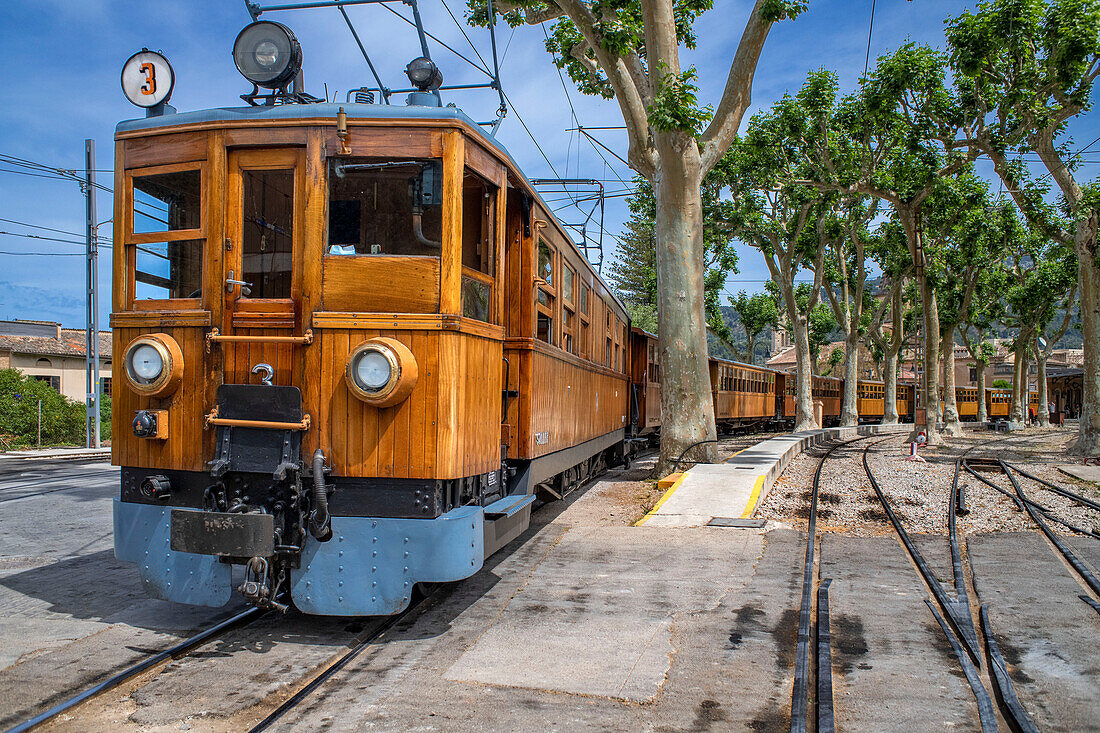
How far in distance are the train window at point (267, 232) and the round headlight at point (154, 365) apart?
1.96ft

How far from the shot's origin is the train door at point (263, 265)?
4.61 m

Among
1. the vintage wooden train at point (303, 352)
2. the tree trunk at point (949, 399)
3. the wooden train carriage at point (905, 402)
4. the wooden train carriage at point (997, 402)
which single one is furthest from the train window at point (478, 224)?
the wooden train carriage at point (997, 402)

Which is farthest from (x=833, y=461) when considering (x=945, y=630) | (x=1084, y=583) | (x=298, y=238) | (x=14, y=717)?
(x=14, y=717)

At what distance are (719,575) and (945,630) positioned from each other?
189cm

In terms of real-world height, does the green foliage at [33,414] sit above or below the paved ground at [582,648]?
above

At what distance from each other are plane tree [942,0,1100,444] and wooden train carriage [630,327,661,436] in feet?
29.4

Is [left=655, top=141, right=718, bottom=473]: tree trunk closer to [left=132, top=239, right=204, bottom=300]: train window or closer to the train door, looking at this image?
the train door

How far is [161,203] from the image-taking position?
16.3 ft

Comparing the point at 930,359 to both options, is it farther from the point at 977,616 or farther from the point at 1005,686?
the point at 1005,686

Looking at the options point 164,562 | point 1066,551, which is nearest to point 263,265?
point 164,562

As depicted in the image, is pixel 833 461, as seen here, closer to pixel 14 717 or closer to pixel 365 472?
pixel 365 472

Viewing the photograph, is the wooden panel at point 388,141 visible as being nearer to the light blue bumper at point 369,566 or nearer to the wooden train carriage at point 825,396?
the light blue bumper at point 369,566

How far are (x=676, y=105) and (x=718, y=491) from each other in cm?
546

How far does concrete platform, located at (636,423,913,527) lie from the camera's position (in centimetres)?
891
